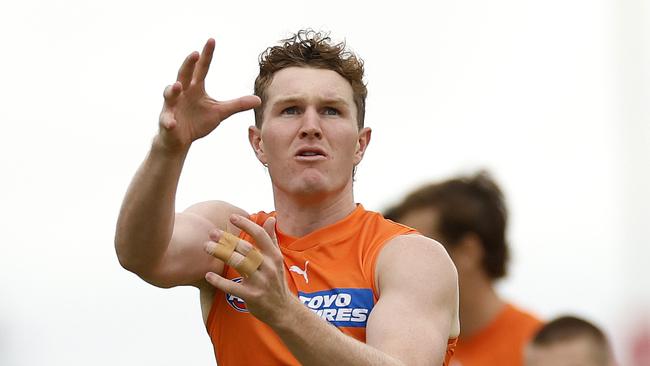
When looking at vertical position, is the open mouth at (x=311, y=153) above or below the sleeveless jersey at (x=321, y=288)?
above

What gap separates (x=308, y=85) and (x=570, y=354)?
2299 mm

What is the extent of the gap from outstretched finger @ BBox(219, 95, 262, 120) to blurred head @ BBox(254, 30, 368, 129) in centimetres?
79

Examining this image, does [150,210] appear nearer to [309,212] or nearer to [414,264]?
[309,212]

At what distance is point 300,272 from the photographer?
5.86 meters

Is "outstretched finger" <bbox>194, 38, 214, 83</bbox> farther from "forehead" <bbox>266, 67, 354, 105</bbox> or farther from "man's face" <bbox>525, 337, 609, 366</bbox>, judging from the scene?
"man's face" <bbox>525, 337, 609, 366</bbox>

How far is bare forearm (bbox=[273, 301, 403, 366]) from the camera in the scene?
4910 millimetres

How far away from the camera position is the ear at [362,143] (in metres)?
6.19

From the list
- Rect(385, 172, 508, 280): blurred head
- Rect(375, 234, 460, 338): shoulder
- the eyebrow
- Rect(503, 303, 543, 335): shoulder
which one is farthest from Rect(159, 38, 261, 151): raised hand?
Rect(503, 303, 543, 335): shoulder

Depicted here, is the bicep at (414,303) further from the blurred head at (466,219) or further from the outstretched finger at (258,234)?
the blurred head at (466,219)

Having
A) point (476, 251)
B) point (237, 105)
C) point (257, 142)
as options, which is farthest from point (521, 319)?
point (237, 105)

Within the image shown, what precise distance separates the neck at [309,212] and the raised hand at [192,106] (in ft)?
2.65

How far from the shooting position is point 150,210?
539 centimetres

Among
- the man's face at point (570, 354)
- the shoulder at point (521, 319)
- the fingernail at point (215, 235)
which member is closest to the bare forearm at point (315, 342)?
the fingernail at point (215, 235)

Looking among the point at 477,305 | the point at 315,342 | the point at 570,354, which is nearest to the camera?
the point at 315,342
